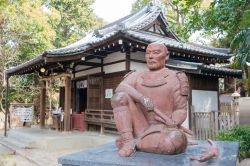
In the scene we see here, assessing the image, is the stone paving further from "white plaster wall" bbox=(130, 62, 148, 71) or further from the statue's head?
the statue's head

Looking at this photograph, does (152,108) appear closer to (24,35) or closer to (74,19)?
(24,35)

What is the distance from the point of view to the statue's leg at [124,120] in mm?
3719

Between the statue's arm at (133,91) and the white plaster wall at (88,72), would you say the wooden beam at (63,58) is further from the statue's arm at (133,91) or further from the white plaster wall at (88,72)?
the statue's arm at (133,91)

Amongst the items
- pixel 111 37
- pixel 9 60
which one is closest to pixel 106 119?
pixel 111 37

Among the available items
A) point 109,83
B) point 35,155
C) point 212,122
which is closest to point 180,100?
point 212,122

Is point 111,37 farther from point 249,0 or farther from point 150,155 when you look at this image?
point 150,155

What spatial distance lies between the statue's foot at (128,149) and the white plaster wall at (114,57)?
686 cm

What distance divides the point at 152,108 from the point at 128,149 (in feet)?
2.10

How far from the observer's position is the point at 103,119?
34.2 feet

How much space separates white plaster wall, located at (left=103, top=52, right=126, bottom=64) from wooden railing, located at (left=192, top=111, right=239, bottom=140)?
134 inches

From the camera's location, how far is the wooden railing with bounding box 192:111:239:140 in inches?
339

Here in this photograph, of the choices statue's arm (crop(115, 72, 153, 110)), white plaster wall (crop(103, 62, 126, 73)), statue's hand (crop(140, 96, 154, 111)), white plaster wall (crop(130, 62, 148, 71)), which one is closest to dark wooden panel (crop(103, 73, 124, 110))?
white plaster wall (crop(103, 62, 126, 73))

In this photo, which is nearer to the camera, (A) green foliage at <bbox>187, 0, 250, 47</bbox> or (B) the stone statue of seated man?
(B) the stone statue of seated man

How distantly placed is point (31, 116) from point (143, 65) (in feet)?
24.8
